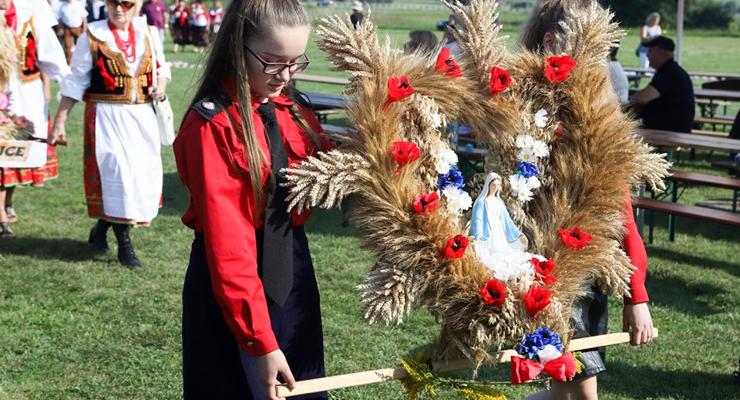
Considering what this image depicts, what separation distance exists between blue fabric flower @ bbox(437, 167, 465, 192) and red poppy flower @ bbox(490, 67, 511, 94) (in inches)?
10.5

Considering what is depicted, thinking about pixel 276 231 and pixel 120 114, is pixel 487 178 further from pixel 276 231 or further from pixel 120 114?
pixel 120 114

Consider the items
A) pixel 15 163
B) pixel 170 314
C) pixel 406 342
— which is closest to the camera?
pixel 15 163

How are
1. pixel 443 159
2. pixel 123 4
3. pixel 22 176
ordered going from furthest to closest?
pixel 22 176
pixel 123 4
pixel 443 159

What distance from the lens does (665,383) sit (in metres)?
4.75

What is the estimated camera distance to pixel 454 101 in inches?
106

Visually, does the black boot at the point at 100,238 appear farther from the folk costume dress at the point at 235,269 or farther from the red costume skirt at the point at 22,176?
the folk costume dress at the point at 235,269

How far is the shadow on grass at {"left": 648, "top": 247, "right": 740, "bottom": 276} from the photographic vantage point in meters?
6.93

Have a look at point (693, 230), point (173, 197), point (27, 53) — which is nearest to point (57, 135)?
point (27, 53)

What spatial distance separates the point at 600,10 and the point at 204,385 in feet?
5.53

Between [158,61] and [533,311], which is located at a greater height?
[158,61]

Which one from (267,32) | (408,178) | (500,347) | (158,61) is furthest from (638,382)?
(158,61)

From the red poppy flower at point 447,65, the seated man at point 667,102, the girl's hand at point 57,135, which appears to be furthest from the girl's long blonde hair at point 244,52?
the seated man at point 667,102

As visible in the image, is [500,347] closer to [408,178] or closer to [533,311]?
[533,311]

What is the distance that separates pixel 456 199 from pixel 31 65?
5097 mm
